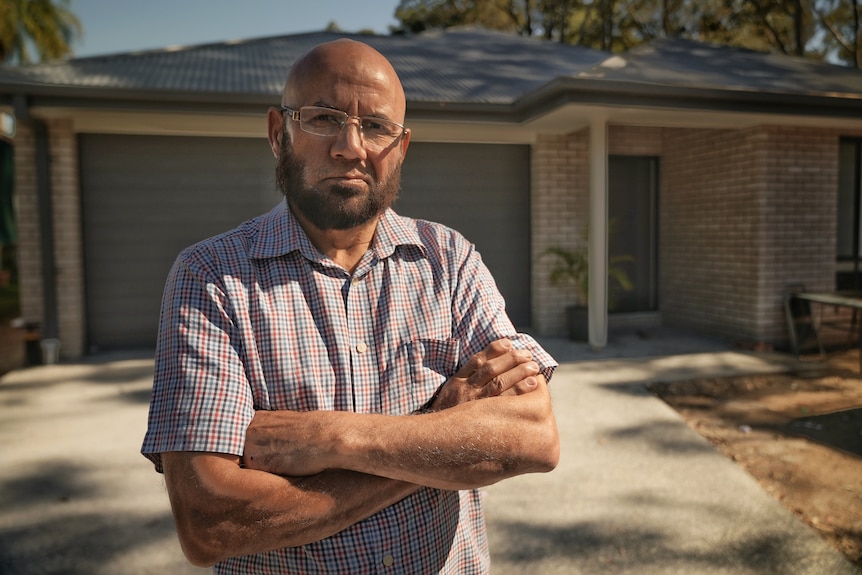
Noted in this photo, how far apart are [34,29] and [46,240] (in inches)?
809

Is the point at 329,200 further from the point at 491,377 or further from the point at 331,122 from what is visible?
the point at 491,377

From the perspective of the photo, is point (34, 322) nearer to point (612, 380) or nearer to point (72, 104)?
point (72, 104)

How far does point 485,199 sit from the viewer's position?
8523 mm

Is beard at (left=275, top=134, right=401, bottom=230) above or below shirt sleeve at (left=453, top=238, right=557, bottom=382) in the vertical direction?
above

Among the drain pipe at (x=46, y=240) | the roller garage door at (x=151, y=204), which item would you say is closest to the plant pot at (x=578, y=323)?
the roller garage door at (x=151, y=204)

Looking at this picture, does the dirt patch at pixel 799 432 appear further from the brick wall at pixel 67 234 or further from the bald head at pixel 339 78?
the brick wall at pixel 67 234

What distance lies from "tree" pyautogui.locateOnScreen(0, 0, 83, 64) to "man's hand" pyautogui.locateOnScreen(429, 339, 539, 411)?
25.6 metres

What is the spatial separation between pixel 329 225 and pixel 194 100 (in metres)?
5.86

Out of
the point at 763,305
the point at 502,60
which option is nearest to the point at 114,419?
the point at 763,305

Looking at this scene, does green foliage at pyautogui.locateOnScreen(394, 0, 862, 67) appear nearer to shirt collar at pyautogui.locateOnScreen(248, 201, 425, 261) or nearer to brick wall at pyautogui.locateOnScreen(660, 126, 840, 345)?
brick wall at pyautogui.locateOnScreen(660, 126, 840, 345)

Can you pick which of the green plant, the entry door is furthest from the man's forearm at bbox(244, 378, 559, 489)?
the entry door

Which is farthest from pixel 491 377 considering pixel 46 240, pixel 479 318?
pixel 46 240

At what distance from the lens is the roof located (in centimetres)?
636

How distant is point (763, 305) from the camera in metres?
7.54
